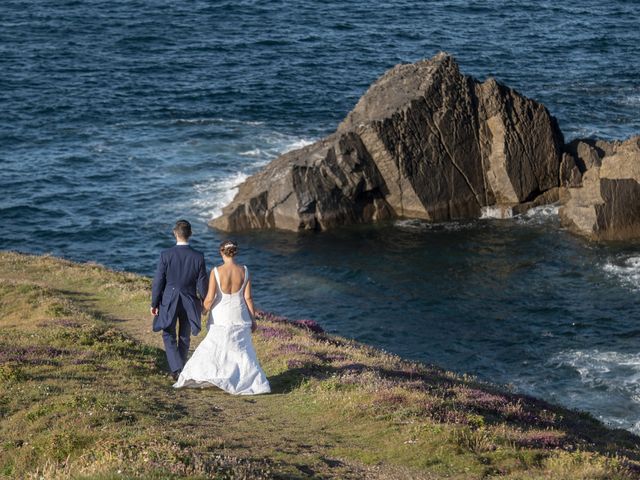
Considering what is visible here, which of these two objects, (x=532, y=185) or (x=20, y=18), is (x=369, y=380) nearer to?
(x=532, y=185)

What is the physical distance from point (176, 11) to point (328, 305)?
70944 mm

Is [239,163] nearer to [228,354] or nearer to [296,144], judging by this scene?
[296,144]

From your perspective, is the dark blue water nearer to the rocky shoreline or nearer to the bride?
the rocky shoreline

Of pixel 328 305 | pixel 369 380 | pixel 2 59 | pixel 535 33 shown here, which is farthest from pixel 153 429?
pixel 535 33

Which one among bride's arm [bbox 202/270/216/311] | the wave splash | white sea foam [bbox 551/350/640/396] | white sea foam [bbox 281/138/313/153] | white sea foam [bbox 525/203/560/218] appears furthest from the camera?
white sea foam [bbox 281/138/313/153]

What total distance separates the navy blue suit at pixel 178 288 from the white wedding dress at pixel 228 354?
0.81 meters

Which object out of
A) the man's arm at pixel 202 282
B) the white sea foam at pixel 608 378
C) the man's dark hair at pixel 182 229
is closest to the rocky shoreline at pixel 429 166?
the white sea foam at pixel 608 378

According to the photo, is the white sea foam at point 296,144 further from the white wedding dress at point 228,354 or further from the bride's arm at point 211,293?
the bride's arm at point 211,293

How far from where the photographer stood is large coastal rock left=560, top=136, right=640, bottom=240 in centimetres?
5828

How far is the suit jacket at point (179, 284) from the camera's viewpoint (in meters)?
23.6

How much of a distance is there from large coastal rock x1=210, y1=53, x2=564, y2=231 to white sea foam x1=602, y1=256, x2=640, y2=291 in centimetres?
959

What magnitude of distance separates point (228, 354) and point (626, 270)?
35.8m

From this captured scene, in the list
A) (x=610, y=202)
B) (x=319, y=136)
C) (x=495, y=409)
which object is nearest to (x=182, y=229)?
(x=495, y=409)

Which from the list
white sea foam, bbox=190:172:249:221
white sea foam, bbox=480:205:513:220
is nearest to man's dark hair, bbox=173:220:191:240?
white sea foam, bbox=480:205:513:220
